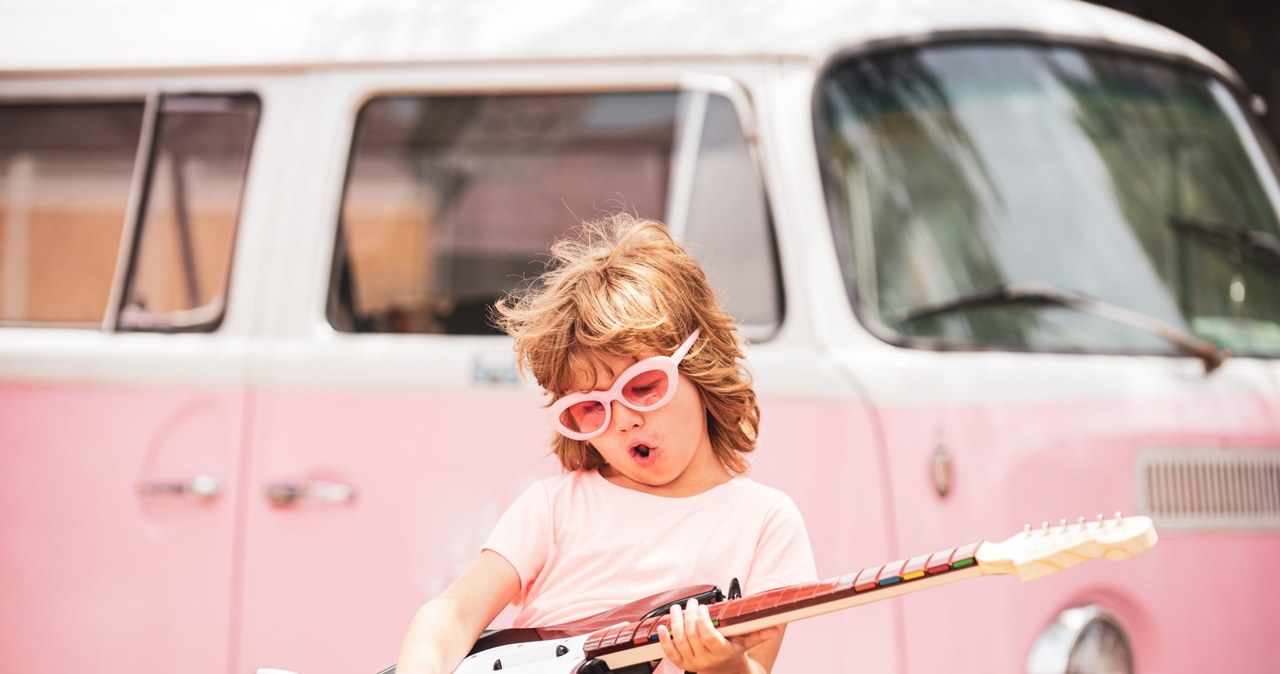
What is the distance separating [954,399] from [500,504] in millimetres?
1038

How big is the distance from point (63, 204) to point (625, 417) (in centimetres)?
248

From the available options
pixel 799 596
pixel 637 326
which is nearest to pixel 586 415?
pixel 637 326

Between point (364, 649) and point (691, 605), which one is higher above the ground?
point (691, 605)

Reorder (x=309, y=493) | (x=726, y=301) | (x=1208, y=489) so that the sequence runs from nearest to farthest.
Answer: (x=1208, y=489)
(x=726, y=301)
(x=309, y=493)

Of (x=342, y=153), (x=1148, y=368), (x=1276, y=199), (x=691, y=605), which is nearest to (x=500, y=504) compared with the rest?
(x=342, y=153)

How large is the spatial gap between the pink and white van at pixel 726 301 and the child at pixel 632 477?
0.78 meters

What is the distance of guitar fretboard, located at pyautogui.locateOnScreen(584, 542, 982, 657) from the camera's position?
1640 mm

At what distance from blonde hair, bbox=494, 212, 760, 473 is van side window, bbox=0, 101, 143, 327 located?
73.8 inches

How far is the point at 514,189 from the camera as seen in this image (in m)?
3.49

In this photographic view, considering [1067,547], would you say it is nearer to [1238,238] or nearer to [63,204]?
[1238,238]

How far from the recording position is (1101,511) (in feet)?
9.07

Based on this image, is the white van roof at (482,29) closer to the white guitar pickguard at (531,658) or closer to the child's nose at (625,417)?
the child's nose at (625,417)

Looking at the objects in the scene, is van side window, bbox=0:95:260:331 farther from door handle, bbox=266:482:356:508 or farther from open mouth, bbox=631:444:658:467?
open mouth, bbox=631:444:658:467

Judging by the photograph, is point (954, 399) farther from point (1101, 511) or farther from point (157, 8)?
point (157, 8)
